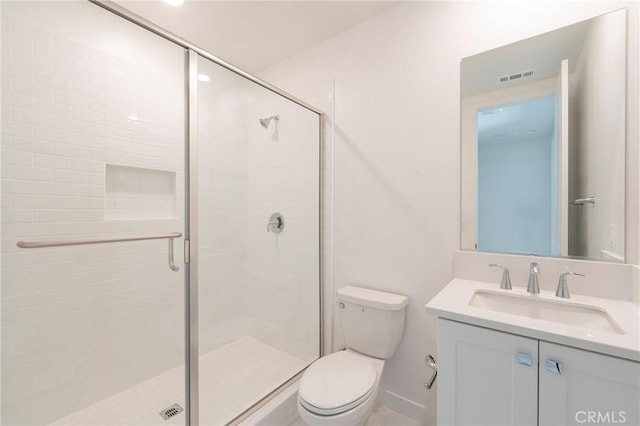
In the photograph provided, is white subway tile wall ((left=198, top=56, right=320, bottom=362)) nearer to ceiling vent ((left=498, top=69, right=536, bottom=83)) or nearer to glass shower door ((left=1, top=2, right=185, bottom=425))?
glass shower door ((left=1, top=2, right=185, bottom=425))

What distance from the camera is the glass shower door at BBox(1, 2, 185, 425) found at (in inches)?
56.1

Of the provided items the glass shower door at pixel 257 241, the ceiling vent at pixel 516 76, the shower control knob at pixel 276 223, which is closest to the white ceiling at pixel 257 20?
the glass shower door at pixel 257 241

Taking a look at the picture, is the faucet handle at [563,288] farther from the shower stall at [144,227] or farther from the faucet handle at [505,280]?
the shower stall at [144,227]

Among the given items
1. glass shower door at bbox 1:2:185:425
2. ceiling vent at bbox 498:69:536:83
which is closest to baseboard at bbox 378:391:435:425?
glass shower door at bbox 1:2:185:425

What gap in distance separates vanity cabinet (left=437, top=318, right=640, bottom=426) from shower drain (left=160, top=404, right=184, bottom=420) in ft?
4.76

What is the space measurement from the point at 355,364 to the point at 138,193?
1.70 m

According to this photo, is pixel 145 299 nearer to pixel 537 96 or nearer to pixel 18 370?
pixel 18 370

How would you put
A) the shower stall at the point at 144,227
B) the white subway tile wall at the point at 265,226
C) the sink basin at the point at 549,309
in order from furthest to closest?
the white subway tile wall at the point at 265,226 → the shower stall at the point at 144,227 → the sink basin at the point at 549,309

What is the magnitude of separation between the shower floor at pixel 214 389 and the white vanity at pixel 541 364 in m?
1.09

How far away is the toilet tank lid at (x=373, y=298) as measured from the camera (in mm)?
1560

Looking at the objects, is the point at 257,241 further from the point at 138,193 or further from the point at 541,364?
the point at 541,364

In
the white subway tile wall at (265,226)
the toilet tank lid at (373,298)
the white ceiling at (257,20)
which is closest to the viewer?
the toilet tank lid at (373,298)

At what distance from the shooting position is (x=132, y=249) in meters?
1.83

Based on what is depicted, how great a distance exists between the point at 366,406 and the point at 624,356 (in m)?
0.91
